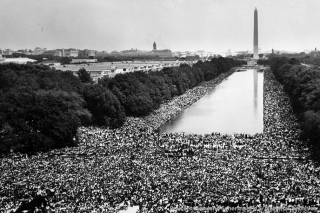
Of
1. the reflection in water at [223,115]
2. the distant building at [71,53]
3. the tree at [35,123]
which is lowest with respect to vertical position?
the reflection in water at [223,115]

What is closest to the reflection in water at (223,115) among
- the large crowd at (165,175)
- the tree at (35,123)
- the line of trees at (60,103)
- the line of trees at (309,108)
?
the line of trees at (309,108)

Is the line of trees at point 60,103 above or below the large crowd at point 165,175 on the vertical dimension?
above

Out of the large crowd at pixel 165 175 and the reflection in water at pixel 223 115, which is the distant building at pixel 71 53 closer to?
the reflection in water at pixel 223 115

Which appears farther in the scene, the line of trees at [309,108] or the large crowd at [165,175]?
the line of trees at [309,108]

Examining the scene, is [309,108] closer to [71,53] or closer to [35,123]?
[35,123]

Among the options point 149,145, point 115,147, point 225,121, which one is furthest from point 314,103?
point 115,147

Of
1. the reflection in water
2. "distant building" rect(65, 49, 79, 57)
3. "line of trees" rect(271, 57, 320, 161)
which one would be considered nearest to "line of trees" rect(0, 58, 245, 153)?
the reflection in water

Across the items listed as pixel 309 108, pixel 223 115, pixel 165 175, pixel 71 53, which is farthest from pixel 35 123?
pixel 71 53
